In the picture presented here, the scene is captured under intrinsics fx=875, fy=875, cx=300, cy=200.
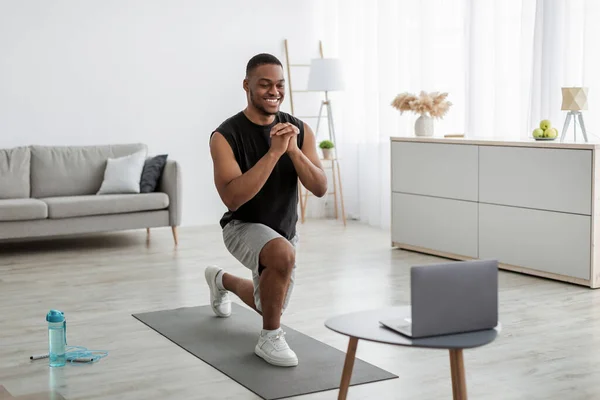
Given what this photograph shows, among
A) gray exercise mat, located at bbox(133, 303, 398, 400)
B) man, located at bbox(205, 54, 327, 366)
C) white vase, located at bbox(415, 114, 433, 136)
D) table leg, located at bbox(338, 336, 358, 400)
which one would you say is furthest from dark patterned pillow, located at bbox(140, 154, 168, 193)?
table leg, located at bbox(338, 336, 358, 400)

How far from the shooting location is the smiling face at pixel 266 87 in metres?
3.75

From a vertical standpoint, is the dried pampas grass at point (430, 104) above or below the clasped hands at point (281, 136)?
above

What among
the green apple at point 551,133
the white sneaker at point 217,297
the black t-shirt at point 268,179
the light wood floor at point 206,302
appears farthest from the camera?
the green apple at point 551,133

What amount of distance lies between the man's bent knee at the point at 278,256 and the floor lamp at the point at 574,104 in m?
2.44

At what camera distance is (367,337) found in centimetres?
246

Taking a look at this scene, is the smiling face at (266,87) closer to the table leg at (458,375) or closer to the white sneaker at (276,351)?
the white sneaker at (276,351)

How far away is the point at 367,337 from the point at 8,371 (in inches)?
72.8

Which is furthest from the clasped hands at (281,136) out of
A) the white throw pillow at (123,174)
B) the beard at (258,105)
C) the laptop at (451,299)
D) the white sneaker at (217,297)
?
the white throw pillow at (123,174)

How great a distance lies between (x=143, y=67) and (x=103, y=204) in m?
1.66

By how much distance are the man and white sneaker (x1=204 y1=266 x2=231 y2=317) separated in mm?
502

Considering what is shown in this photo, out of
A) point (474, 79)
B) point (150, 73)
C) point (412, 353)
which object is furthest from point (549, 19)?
point (150, 73)

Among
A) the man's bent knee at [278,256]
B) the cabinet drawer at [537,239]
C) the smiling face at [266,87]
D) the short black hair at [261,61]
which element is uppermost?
the short black hair at [261,61]

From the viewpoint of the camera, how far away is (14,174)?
22.6 feet

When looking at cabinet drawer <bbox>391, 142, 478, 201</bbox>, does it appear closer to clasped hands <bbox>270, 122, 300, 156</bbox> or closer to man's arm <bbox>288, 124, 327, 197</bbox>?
man's arm <bbox>288, 124, 327, 197</bbox>
